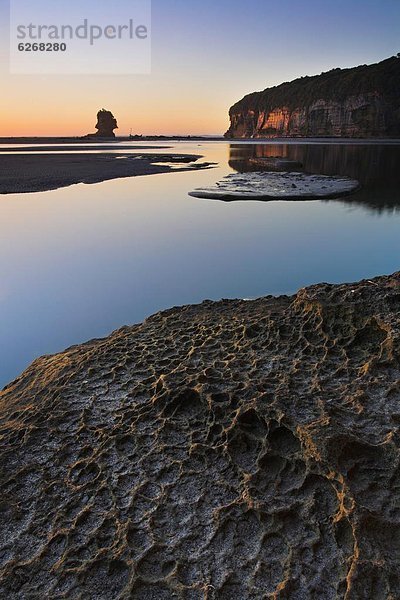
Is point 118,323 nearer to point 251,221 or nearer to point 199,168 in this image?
point 251,221

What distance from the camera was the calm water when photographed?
19.9 ft

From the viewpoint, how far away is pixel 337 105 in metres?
86.1

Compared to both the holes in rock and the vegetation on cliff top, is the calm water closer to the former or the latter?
the holes in rock

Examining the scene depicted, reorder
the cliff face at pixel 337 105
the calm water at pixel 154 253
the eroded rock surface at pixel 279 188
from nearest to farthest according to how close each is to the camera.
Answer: the calm water at pixel 154 253
the eroded rock surface at pixel 279 188
the cliff face at pixel 337 105

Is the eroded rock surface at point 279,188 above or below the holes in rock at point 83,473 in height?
above

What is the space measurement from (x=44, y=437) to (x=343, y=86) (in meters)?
97.5

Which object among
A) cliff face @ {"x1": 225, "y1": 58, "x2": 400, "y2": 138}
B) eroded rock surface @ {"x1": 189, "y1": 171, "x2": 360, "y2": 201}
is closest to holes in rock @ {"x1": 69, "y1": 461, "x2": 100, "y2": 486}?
eroded rock surface @ {"x1": 189, "y1": 171, "x2": 360, "y2": 201}

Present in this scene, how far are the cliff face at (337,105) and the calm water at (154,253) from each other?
73.8 m

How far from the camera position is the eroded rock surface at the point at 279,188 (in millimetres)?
13924

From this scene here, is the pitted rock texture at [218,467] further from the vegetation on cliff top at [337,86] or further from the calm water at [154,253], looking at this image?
the vegetation on cliff top at [337,86]

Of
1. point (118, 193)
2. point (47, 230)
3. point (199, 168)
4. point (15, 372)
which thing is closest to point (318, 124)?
point (199, 168)

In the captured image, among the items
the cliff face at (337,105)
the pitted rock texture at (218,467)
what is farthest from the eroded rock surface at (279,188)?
the cliff face at (337,105)

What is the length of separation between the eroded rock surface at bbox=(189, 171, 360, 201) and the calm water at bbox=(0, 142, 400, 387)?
52 centimetres

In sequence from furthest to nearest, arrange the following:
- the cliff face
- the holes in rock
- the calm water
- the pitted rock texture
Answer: the cliff face, the calm water, the holes in rock, the pitted rock texture
